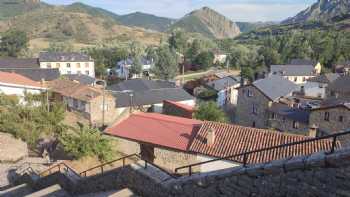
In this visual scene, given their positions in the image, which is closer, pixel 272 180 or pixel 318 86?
pixel 272 180

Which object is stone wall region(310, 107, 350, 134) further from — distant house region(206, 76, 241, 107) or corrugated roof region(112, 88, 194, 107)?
distant house region(206, 76, 241, 107)

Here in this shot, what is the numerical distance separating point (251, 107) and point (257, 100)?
1.13 metres

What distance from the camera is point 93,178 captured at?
10.8m

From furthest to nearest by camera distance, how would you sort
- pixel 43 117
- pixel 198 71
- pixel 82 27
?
pixel 82 27 → pixel 198 71 → pixel 43 117

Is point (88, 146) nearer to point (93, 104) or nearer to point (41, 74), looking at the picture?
point (93, 104)

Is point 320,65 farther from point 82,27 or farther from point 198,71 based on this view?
point 82,27

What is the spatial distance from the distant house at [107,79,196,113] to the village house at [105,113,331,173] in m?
14.4

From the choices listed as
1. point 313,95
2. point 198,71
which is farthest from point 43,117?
point 198,71

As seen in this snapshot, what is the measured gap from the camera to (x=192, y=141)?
1631 centimetres

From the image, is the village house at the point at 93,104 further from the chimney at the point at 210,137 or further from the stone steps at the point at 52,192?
the stone steps at the point at 52,192

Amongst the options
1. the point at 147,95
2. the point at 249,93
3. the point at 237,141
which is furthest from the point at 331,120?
the point at 147,95

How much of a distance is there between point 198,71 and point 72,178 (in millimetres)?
66262

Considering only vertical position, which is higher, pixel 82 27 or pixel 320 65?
pixel 82 27

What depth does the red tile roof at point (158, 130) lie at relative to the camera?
16.7 m
